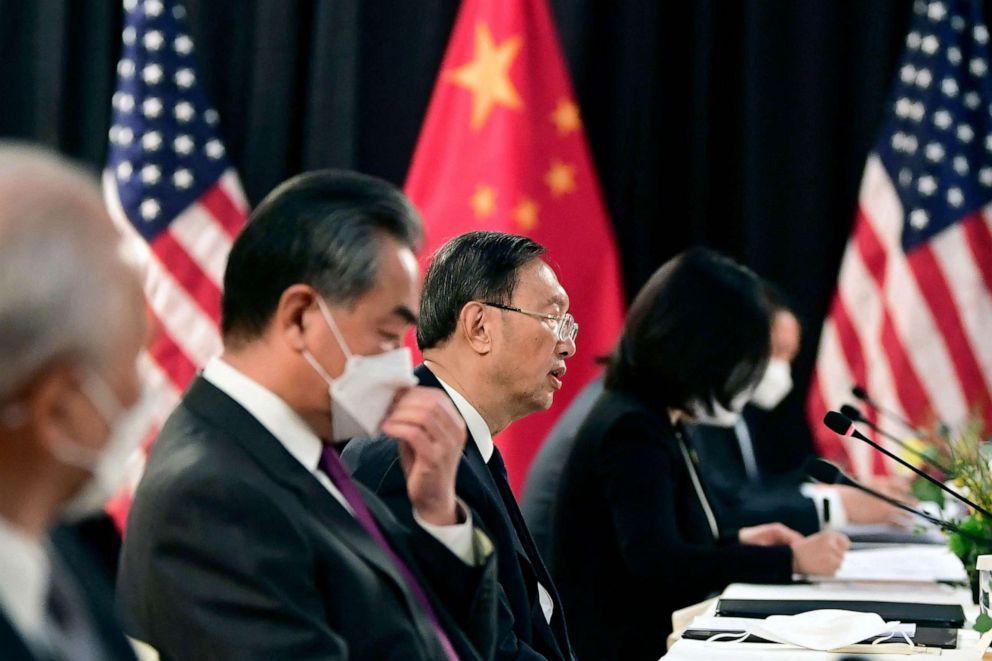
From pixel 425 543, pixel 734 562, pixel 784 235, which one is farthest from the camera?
pixel 784 235

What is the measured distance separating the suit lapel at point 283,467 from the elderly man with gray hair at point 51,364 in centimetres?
60

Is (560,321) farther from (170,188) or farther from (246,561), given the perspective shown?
(170,188)

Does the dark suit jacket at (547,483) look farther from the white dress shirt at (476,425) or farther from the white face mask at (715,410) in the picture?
the white dress shirt at (476,425)

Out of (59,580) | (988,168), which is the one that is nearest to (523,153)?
(988,168)

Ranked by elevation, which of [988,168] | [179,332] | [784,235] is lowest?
[179,332]

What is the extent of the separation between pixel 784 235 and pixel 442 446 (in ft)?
12.0

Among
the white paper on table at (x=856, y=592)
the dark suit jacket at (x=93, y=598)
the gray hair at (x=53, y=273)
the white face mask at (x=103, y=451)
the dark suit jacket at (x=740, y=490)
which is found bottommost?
the dark suit jacket at (x=740, y=490)

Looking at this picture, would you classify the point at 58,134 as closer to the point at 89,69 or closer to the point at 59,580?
the point at 89,69

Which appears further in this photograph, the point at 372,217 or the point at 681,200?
the point at 681,200

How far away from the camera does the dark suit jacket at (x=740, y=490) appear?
3.93 meters

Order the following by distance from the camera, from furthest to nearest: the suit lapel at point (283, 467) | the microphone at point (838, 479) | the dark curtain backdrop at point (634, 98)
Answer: the dark curtain backdrop at point (634, 98)
the microphone at point (838, 479)
the suit lapel at point (283, 467)

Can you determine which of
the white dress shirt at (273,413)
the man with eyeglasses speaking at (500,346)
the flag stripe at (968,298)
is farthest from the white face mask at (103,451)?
the flag stripe at (968,298)

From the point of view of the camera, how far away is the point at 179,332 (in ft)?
16.0

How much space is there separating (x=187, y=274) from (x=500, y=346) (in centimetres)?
263
